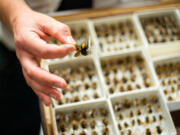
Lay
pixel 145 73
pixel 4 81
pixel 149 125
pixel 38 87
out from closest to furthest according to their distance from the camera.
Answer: pixel 38 87
pixel 149 125
pixel 145 73
pixel 4 81

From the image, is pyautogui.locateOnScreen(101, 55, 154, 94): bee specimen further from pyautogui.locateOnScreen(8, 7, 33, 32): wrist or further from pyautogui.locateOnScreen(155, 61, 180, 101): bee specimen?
pyautogui.locateOnScreen(8, 7, 33, 32): wrist

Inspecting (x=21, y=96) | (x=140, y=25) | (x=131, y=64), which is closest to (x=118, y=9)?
(x=140, y=25)

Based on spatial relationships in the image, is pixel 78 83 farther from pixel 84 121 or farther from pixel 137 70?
pixel 137 70

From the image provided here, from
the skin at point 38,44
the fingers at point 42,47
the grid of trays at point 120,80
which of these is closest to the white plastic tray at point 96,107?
the grid of trays at point 120,80

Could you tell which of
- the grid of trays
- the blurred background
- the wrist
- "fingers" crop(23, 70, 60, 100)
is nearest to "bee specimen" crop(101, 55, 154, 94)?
the grid of trays

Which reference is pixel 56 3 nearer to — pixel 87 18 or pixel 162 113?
pixel 87 18

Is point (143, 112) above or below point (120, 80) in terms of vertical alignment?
below

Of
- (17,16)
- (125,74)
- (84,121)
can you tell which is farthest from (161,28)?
(17,16)
